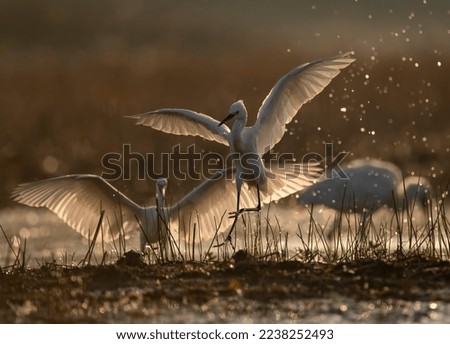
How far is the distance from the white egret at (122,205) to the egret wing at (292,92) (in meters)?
0.45

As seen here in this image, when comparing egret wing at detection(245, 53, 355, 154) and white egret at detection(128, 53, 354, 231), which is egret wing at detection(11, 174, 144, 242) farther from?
Answer: egret wing at detection(245, 53, 355, 154)

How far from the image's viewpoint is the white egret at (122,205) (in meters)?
8.66

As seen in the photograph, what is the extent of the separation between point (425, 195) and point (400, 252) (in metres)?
2.71

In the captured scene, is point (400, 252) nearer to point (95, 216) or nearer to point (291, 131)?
point (95, 216)

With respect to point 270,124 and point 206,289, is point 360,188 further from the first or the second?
point 206,289

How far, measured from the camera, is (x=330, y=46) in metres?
17.5

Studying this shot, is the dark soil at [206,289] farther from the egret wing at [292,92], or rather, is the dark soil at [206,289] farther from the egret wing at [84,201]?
the egret wing at [292,92]

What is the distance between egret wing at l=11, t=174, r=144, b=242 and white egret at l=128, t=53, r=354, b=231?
2.49ft

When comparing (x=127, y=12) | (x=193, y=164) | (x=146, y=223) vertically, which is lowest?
(x=146, y=223)

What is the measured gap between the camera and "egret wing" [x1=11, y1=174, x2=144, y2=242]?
861cm

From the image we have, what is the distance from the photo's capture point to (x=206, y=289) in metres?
7.14

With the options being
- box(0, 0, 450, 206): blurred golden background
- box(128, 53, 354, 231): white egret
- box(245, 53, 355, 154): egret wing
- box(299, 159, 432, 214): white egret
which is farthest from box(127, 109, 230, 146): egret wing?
box(0, 0, 450, 206): blurred golden background

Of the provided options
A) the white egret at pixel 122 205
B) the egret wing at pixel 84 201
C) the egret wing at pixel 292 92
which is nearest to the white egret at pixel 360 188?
the white egret at pixel 122 205
